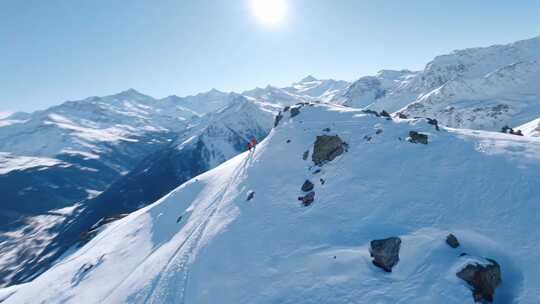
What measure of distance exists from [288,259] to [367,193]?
8.60 m

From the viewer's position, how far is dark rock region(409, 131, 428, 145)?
1238 inches

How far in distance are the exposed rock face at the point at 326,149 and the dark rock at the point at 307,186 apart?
360 centimetres

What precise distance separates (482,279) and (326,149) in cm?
1940

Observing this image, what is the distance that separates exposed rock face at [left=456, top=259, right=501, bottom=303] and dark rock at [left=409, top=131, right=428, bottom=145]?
585 inches

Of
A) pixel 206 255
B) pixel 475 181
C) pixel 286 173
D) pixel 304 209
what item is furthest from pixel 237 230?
pixel 475 181

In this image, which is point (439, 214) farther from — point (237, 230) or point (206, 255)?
point (206, 255)

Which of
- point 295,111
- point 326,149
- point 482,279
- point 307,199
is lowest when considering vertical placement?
point 482,279

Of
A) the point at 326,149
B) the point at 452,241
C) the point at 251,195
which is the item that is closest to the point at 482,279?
the point at 452,241

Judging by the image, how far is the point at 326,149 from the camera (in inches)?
1384

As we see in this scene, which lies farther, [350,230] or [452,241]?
[350,230]

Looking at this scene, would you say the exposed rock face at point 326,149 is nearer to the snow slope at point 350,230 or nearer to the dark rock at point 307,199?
the snow slope at point 350,230

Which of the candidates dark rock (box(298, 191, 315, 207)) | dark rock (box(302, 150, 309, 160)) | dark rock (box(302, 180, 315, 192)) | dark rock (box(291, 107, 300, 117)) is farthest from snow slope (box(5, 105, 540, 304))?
dark rock (box(291, 107, 300, 117))

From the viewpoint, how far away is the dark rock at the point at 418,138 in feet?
103

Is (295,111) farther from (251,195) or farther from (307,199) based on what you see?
(307,199)
